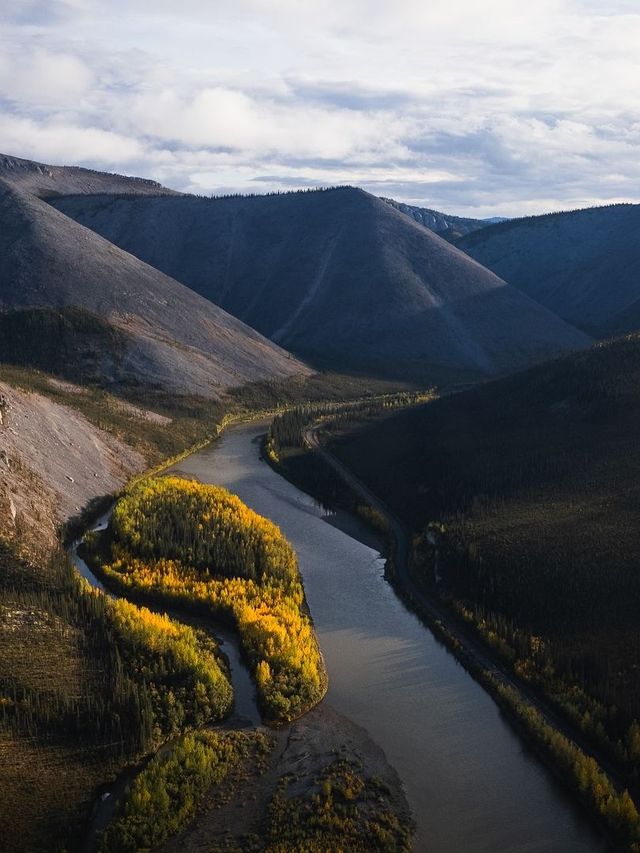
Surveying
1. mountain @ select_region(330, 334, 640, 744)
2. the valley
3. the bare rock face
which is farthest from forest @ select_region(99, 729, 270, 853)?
the bare rock face

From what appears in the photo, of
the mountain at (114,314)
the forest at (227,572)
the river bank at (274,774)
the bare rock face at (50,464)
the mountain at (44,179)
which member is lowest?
the river bank at (274,774)

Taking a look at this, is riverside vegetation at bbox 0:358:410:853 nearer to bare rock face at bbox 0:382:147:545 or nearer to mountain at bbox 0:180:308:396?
bare rock face at bbox 0:382:147:545

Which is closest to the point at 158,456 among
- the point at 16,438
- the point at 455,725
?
the point at 16,438

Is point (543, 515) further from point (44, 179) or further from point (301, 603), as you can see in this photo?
point (44, 179)

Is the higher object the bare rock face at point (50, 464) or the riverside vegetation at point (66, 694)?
the bare rock face at point (50, 464)

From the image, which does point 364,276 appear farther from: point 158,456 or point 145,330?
point 158,456

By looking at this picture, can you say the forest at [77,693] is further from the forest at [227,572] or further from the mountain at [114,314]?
the mountain at [114,314]

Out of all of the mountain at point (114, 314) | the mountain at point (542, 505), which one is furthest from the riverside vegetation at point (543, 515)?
the mountain at point (114, 314)
